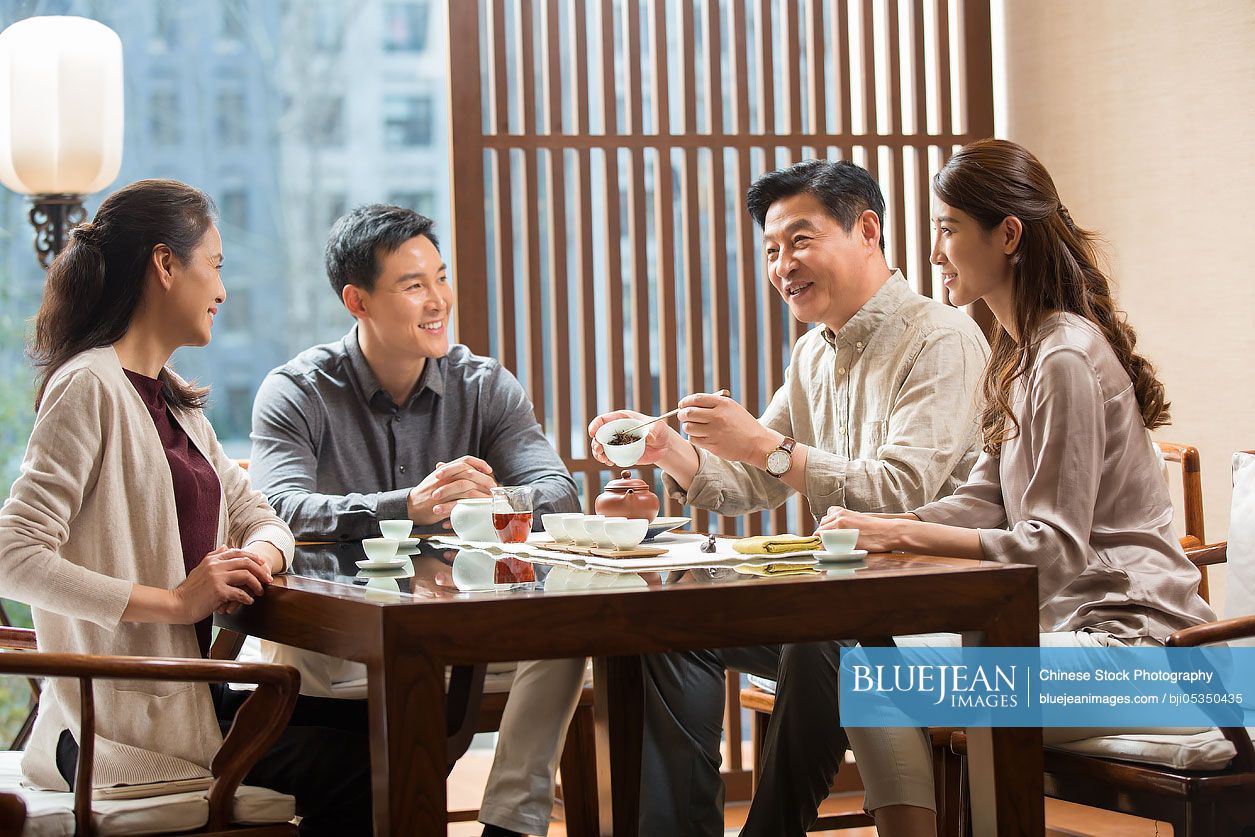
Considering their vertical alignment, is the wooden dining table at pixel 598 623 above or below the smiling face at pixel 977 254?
below

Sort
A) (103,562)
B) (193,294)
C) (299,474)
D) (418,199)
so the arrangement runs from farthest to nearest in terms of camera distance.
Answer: (418,199) → (299,474) → (193,294) → (103,562)

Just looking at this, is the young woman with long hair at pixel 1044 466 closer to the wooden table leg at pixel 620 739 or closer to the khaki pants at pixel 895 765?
the khaki pants at pixel 895 765

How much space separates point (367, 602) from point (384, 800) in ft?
0.72

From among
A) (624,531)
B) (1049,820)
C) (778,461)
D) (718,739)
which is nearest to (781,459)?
(778,461)

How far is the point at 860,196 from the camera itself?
2914mm

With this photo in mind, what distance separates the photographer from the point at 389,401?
3.15 meters

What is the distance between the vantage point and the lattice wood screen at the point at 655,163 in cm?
362

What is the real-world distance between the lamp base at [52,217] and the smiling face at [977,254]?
2.07 metres

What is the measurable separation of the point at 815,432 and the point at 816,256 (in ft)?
1.29

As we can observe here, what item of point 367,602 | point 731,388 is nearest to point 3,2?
point 731,388

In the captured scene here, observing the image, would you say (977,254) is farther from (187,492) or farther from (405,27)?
(405,27)

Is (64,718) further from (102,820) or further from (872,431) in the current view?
(872,431)

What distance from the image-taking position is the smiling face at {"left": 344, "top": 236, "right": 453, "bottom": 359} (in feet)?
10.3

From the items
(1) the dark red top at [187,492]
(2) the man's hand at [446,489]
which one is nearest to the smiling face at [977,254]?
(2) the man's hand at [446,489]
